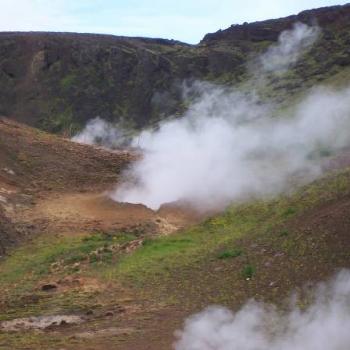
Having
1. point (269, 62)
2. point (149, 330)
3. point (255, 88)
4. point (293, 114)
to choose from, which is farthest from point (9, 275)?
point (269, 62)

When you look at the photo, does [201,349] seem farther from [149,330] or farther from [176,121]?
[176,121]

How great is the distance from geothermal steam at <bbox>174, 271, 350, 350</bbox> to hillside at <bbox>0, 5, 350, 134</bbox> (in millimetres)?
21292

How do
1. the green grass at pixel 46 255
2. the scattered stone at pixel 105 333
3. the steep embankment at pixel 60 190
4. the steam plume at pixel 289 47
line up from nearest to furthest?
the scattered stone at pixel 105 333
the green grass at pixel 46 255
the steep embankment at pixel 60 190
the steam plume at pixel 289 47

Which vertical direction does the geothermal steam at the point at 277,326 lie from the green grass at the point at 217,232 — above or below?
below

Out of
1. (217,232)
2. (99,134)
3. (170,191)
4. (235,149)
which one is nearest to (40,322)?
(217,232)

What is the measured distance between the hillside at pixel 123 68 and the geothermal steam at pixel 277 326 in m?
21.3

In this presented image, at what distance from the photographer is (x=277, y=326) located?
786 cm

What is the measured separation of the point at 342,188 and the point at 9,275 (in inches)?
259

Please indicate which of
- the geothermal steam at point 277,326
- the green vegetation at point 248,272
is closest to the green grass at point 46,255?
the green vegetation at point 248,272

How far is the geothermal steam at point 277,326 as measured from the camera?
6957 millimetres

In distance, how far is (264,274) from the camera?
9.91 m

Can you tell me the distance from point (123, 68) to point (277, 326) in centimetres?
2955

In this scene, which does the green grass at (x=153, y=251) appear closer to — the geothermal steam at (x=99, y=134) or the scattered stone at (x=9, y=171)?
the scattered stone at (x=9, y=171)

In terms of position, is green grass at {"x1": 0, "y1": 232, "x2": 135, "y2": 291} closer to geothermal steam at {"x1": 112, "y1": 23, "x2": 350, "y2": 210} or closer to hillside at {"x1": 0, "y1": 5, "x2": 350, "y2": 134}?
geothermal steam at {"x1": 112, "y1": 23, "x2": 350, "y2": 210}
